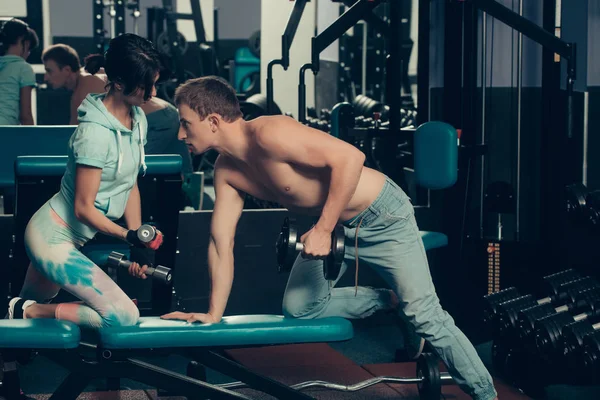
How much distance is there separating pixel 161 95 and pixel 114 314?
5369 mm

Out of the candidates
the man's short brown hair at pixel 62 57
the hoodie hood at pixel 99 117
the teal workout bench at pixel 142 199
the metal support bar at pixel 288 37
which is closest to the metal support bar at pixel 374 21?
the metal support bar at pixel 288 37

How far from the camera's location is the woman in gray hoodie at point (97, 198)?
103 inches

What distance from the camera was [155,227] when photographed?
2.66 meters

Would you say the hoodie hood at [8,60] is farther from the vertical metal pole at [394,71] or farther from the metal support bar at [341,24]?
the vertical metal pole at [394,71]

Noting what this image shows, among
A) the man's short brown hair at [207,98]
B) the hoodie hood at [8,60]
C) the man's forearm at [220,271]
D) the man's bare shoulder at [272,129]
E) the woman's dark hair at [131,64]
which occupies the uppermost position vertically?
the hoodie hood at [8,60]

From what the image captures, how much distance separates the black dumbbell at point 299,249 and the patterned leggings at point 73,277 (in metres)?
0.47

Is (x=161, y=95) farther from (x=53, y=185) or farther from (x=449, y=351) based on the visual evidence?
(x=449, y=351)

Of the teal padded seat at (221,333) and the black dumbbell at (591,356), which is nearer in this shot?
the teal padded seat at (221,333)

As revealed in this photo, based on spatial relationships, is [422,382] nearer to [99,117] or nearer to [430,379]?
[430,379]

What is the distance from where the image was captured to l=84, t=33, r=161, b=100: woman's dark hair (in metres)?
2.65

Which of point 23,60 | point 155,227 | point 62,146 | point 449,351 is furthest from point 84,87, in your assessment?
point 449,351

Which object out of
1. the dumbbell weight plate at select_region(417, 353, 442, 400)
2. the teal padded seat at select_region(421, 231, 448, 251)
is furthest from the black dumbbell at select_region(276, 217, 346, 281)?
the teal padded seat at select_region(421, 231, 448, 251)

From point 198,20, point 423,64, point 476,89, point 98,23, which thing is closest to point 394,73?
point 423,64

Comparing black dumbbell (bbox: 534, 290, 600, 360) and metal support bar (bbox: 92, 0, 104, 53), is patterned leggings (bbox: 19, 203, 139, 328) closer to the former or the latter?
black dumbbell (bbox: 534, 290, 600, 360)
